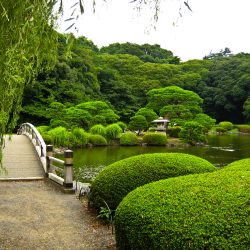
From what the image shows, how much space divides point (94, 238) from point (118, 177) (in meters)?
1.11

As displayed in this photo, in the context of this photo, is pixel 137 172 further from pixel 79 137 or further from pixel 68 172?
pixel 79 137

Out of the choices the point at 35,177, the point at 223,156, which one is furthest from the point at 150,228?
the point at 223,156

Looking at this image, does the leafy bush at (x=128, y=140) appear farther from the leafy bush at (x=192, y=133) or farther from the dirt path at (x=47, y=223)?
the dirt path at (x=47, y=223)

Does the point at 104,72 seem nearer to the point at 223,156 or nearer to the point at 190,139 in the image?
the point at 190,139

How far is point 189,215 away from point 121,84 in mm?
37378

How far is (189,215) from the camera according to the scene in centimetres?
330

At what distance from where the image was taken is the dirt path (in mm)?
4975

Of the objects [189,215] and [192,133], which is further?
[192,133]

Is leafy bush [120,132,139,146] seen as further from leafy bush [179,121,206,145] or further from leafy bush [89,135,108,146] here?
leafy bush [179,121,206,145]

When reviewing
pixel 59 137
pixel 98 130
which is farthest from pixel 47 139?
pixel 98 130

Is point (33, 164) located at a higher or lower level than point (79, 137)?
lower

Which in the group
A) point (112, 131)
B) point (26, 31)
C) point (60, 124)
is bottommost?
point (112, 131)

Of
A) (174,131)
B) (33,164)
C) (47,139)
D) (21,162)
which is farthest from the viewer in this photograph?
(174,131)

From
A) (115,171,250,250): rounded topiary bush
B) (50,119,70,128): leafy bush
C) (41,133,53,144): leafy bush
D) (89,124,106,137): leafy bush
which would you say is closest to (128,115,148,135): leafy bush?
(89,124,106,137): leafy bush
